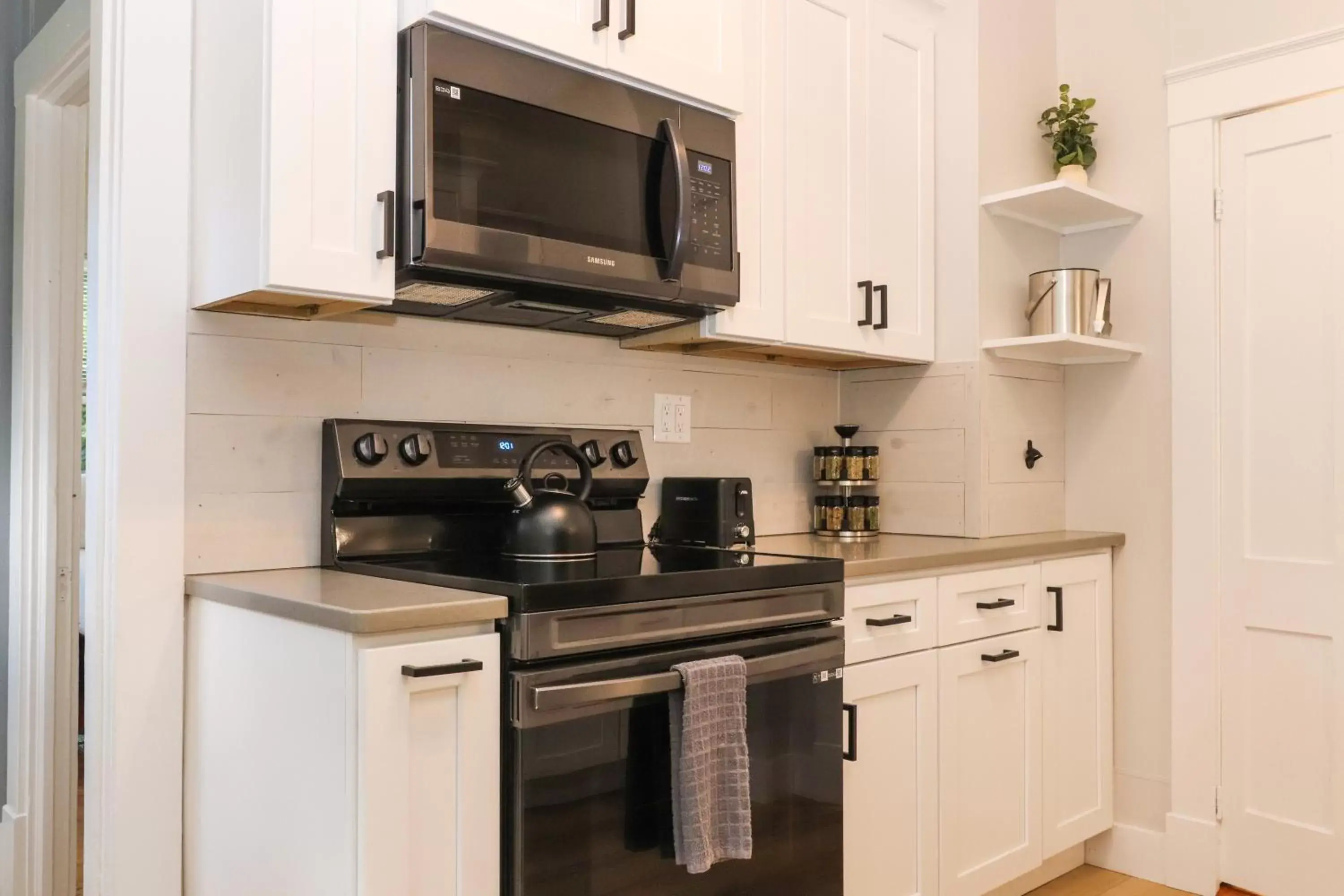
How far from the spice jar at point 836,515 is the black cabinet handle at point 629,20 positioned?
1.34 metres

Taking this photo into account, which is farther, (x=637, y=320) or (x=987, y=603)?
(x=987, y=603)

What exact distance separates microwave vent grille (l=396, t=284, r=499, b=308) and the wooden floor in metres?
2.05

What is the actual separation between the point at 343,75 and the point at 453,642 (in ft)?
3.04

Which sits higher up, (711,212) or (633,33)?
(633,33)

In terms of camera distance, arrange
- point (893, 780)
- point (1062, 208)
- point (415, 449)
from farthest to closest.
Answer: point (1062, 208)
point (893, 780)
point (415, 449)

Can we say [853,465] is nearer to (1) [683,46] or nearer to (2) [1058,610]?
(2) [1058,610]

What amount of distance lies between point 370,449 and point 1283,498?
2228 mm

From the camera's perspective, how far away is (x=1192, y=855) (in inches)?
108

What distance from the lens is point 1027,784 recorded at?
8.41ft

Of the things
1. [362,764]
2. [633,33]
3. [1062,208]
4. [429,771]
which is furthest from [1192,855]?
[633,33]

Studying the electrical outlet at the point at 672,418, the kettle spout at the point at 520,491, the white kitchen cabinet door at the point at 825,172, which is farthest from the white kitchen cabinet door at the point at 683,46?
the kettle spout at the point at 520,491

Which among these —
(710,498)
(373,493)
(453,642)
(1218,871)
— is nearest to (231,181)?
(373,493)

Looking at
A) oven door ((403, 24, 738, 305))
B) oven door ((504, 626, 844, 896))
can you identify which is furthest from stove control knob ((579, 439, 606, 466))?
oven door ((504, 626, 844, 896))

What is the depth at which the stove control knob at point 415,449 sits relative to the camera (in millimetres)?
1982
